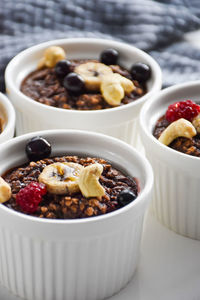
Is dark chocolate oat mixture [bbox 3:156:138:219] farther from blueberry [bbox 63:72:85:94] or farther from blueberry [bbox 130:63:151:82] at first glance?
blueberry [bbox 130:63:151:82]

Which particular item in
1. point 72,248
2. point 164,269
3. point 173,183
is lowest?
point 164,269

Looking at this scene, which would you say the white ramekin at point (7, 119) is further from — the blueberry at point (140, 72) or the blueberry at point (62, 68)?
the blueberry at point (140, 72)

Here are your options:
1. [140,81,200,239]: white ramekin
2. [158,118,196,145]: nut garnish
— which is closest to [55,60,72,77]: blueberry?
[140,81,200,239]: white ramekin

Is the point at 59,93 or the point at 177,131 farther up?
the point at 177,131

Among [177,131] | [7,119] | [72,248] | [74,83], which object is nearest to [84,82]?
[74,83]

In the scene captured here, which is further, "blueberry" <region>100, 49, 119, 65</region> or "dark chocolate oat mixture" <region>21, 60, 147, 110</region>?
"blueberry" <region>100, 49, 119, 65</region>

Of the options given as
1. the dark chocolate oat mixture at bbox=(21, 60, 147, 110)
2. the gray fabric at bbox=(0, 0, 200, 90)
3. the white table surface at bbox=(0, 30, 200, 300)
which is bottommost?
the white table surface at bbox=(0, 30, 200, 300)

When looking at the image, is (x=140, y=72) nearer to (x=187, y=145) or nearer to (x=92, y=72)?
(x=92, y=72)

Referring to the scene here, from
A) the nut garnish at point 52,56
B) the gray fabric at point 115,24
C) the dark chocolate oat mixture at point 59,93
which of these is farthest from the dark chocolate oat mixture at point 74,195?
the gray fabric at point 115,24
